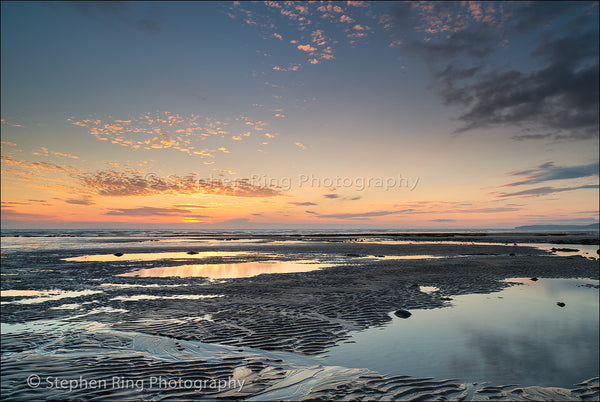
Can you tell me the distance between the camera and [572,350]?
9.48 meters

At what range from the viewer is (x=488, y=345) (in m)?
9.77

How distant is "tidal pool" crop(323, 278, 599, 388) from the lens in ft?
25.6

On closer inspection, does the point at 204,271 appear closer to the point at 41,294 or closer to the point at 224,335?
the point at 41,294

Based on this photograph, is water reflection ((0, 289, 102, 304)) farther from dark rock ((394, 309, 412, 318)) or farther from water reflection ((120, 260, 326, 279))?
dark rock ((394, 309, 412, 318))

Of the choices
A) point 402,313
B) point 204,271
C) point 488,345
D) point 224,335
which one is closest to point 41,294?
point 204,271

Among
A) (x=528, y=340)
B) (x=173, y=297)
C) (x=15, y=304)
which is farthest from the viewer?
(x=173, y=297)

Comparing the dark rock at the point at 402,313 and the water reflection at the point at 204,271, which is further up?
the dark rock at the point at 402,313

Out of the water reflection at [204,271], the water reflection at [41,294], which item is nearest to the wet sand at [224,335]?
the water reflection at [41,294]

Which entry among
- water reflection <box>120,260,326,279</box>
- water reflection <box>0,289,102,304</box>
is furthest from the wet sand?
water reflection <box>120,260,326,279</box>

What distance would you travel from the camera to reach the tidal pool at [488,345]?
25.6 ft

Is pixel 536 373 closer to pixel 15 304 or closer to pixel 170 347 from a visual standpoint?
pixel 170 347

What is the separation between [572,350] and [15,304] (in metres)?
22.4

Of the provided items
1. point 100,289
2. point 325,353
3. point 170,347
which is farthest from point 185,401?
point 100,289

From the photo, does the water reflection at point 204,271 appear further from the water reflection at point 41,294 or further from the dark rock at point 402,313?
the dark rock at point 402,313
